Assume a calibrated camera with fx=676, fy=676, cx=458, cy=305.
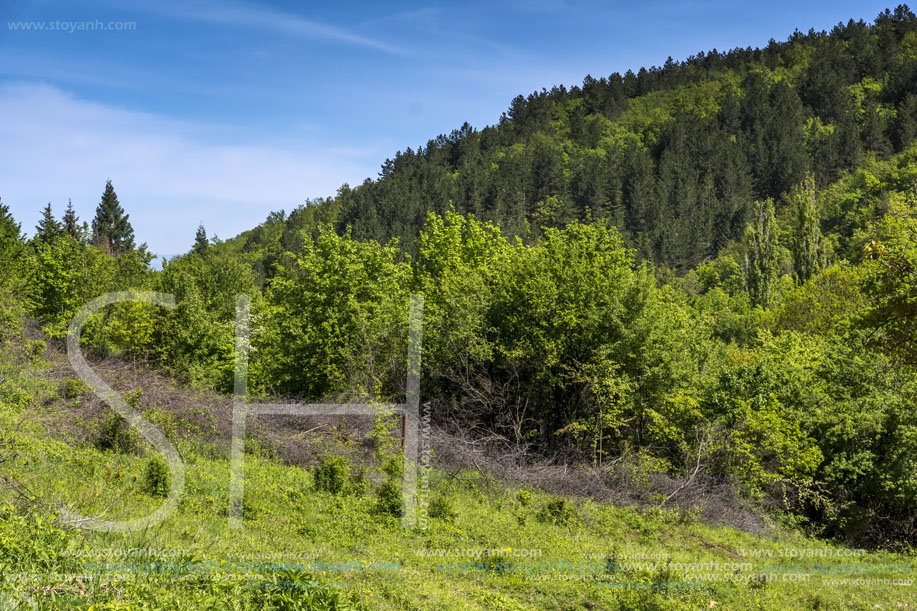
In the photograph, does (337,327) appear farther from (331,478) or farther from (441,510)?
(441,510)

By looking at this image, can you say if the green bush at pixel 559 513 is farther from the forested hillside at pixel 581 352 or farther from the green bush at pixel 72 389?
the green bush at pixel 72 389

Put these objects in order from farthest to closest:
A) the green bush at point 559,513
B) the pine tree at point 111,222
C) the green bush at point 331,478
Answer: the pine tree at point 111,222 → the green bush at point 331,478 → the green bush at point 559,513

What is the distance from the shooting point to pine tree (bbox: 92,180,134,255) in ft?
281

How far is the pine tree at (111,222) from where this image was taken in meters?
85.6

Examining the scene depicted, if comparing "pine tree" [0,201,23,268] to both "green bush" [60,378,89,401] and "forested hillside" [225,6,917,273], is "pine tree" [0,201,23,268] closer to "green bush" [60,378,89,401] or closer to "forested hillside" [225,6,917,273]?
"green bush" [60,378,89,401]

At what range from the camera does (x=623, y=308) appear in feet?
73.8

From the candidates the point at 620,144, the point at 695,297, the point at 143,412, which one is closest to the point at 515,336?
the point at 143,412

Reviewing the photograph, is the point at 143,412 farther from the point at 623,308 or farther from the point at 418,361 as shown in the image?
the point at 623,308

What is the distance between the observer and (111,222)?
8700 centimetres

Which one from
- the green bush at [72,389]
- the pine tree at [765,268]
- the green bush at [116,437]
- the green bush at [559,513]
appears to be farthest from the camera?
the pine tree at [765,268]

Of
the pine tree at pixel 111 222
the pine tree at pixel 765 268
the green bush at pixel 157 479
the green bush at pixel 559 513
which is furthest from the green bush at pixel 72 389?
the pine tree at pixel 111 222

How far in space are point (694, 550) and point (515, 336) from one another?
10.7 meters

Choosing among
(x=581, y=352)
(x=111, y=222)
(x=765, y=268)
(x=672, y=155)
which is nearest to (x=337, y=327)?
(x=581, y=352)

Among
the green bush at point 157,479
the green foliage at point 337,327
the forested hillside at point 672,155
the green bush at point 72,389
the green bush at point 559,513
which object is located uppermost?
the forested hillside at point 672,155
